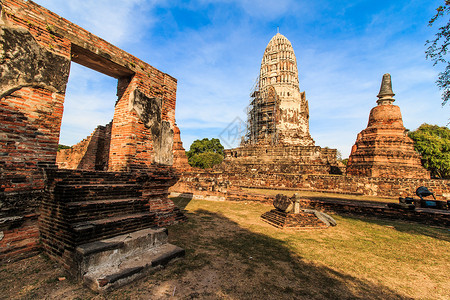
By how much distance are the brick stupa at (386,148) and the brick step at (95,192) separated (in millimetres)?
15289

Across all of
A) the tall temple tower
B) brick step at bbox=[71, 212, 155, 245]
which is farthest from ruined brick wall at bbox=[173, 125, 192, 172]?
brick step at bbox=[71, 212, 155, 245]


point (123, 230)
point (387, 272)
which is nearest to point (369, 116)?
point (387, 272)

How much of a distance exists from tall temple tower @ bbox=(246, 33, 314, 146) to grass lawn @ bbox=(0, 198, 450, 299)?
60.1 feet

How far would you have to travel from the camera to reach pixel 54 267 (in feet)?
9.77

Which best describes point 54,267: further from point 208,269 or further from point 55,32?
point 55,32

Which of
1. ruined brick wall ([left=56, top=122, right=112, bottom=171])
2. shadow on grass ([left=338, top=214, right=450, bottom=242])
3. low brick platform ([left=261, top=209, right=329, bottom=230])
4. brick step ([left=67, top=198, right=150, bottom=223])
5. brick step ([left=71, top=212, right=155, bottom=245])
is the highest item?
ruined brick wall ([left=56, top=122, right=112, bottom=171])

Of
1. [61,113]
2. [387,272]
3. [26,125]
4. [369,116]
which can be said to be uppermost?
[369,116]

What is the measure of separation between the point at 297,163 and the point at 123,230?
52.1 feet

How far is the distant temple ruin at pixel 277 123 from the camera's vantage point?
18.2 metres

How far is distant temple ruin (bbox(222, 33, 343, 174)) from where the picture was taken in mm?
18234

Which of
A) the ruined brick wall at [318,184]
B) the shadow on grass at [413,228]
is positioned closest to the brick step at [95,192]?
the ruined brick wall at [318,184]

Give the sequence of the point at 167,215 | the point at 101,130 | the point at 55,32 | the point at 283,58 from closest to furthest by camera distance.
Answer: the point at 55,32, the point at 167,215, the point at 101,130, the point at 283,58

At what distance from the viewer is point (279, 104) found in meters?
25.1

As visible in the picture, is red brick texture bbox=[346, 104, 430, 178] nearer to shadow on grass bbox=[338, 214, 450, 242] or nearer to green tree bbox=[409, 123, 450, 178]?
shadow on grass bbox=[338, 214, 450, 242]
